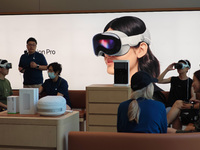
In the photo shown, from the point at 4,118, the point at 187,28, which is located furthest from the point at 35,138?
the point at 187,28

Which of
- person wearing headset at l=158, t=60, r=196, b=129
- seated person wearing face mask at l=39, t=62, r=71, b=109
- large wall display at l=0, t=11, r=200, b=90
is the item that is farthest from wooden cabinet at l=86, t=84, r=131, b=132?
large wall display at l=0, t=11, r=200, b=90

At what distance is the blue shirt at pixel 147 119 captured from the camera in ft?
8.06

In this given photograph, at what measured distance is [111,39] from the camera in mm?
5945

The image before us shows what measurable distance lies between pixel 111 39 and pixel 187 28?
1.42 meters

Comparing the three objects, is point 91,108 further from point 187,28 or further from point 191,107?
point 187,28

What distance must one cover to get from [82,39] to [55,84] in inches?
56.5

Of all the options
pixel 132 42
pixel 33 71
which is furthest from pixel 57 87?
pixel 132 42

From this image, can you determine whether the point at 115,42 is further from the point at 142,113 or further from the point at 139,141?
the point at 139,141

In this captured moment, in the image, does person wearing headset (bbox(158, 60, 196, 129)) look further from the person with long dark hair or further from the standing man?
the standing man

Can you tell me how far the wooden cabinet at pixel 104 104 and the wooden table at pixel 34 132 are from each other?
179 centimetres

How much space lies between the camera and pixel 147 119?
2.46m

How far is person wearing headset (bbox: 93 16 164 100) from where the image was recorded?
586 centimetres

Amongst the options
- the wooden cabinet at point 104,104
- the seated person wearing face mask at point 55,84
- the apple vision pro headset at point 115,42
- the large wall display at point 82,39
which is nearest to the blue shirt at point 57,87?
the seated person wearing face mask at point 55,84

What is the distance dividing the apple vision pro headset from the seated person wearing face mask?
4.35 feet
